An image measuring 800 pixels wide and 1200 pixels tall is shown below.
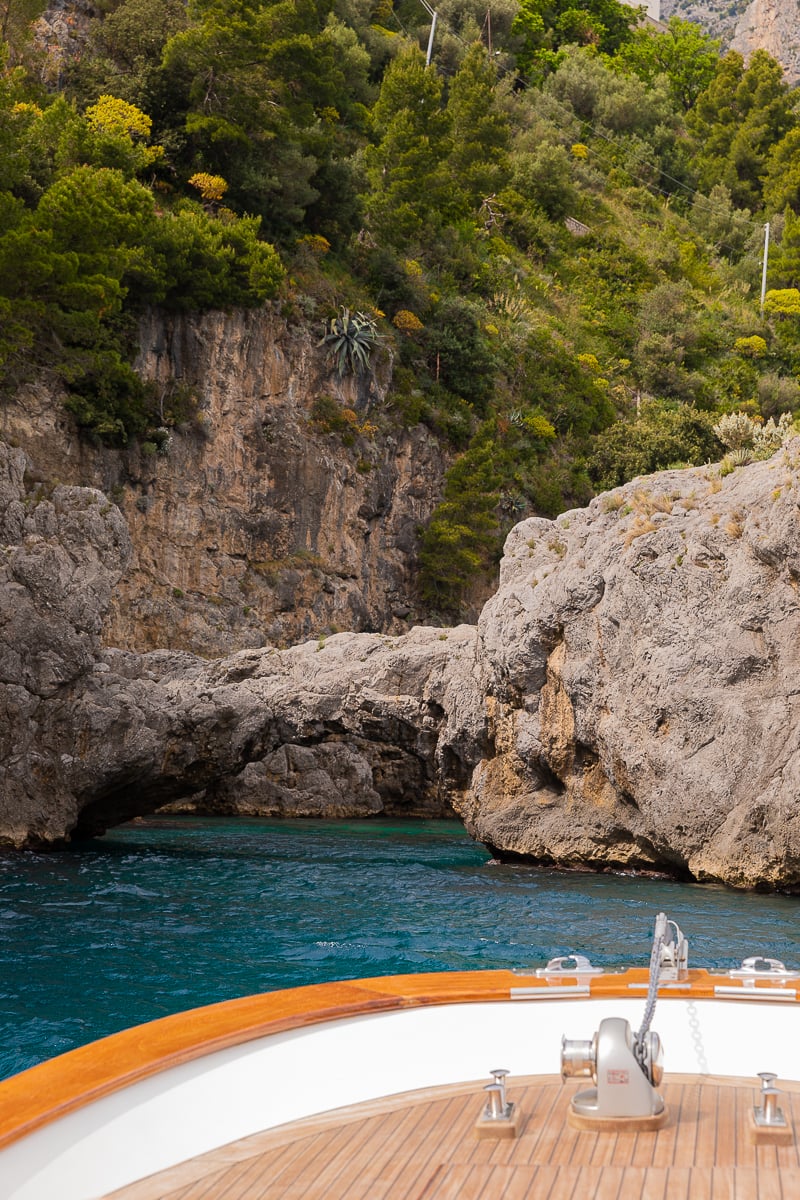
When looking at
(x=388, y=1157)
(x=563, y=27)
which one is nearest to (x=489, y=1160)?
(x=388, y=1157)

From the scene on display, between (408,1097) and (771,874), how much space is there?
12.6 meters

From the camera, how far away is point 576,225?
5772cm

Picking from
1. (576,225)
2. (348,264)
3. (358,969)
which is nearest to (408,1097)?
(358,969)

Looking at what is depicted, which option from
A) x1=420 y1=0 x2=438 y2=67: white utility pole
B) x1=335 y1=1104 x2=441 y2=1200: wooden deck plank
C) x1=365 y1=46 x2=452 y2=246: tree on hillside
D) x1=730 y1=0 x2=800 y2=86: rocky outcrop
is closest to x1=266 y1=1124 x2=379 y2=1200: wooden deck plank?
x1=335 y1=1104 x2=441 y2=1200: wooden deck plank

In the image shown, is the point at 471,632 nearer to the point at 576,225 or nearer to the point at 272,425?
the point at 272,425

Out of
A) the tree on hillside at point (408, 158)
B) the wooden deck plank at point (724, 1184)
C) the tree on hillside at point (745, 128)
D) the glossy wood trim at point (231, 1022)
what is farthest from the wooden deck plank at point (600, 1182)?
the tree on hillside at point (745, 128)

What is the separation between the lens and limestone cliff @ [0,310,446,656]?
3170cm

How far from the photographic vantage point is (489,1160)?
3.68 m

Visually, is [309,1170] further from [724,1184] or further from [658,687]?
[658,687]

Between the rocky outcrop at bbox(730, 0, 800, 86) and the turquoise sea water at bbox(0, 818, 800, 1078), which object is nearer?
the turquoise sea water at bbox(0, 818, 800, 1078)

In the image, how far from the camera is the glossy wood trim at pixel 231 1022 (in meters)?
3.67

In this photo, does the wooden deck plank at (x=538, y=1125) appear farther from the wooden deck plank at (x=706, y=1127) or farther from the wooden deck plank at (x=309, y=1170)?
the wooden deck plank at (x=309, y=1170)

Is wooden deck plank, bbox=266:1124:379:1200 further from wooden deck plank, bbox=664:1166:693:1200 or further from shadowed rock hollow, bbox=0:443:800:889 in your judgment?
shadowed rock hollow, bbox=0:443:800:889

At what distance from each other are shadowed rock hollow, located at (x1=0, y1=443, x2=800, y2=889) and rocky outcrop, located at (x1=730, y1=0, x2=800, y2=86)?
113 meters
